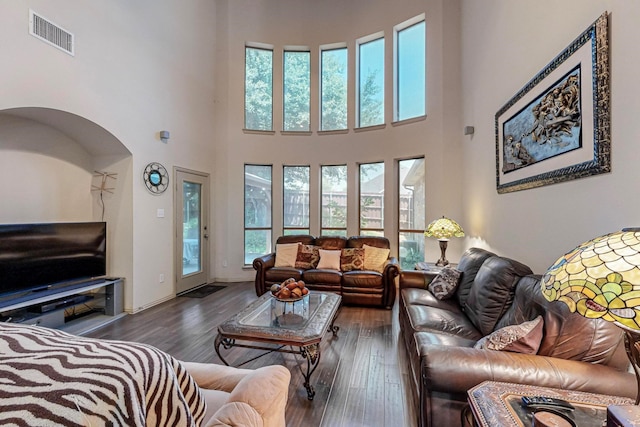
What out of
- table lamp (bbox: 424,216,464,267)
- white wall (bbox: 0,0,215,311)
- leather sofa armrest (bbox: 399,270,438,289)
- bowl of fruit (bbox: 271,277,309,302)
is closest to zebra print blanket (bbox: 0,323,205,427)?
bowl of fruit (bbox: 271,277,309,302)

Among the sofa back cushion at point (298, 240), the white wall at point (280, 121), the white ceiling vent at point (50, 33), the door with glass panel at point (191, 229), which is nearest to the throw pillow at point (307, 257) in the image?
the sofa back cushion at point (298, 240)

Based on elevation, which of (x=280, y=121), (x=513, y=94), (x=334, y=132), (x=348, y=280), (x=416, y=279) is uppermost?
(x=280, y=121)

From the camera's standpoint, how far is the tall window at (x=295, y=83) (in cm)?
595

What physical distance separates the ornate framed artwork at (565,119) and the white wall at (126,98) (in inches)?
177

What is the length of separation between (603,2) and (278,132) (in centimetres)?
490

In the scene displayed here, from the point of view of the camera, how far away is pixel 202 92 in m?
5.27

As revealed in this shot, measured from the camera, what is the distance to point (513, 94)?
2750mm

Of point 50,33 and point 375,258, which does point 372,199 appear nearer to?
point 375,258

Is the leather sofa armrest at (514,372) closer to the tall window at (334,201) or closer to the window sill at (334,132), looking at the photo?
the tall window at (334,201)

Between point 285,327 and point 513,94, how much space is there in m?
3.02

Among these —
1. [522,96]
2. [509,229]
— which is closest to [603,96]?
[522,96]

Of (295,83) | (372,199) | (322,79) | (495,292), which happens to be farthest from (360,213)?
(495,292)

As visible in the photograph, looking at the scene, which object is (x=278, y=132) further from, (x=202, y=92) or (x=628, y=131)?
(x=628, y=131)

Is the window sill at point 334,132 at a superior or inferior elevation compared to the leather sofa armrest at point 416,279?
superior
